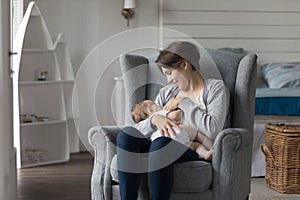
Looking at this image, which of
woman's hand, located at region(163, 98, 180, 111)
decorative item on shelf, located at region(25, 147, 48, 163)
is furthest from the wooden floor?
woman's hand, located at region(163, 98, 180, 111)

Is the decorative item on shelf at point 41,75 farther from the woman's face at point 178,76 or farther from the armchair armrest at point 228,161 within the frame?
the armchair armrest at point 228,161

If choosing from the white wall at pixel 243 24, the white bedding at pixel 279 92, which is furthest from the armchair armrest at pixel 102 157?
the white wall at pixel 243 24

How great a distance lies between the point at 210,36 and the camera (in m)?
5.57

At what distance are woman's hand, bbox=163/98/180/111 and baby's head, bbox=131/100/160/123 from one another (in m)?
0.06

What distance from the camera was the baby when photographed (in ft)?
9.47

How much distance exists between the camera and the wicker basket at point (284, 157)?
153 inches

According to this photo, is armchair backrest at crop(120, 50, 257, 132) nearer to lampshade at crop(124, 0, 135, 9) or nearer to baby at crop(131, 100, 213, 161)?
baby at crop(131, 100, 213, 161)

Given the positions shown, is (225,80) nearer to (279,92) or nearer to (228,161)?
(228,161)

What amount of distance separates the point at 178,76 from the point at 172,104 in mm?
146

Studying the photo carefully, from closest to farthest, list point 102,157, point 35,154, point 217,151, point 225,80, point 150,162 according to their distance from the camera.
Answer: point 150,162 → point 217,151 → point 102,157 → point 225,80 → point 35,154

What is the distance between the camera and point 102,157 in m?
3.00

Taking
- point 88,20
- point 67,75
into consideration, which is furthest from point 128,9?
point 67,75

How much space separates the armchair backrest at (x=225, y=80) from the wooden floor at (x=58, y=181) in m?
0.90

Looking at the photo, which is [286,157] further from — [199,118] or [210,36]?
[210,36]
